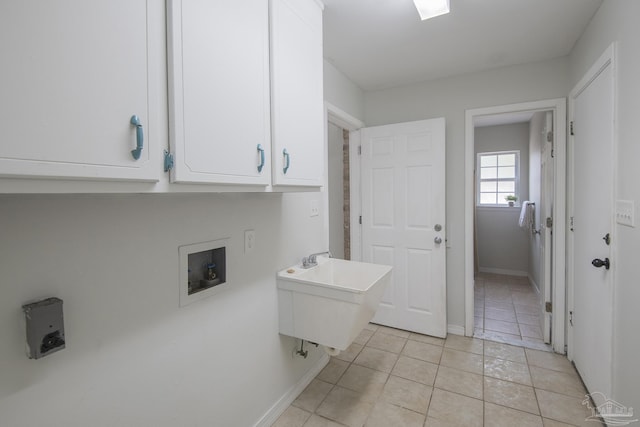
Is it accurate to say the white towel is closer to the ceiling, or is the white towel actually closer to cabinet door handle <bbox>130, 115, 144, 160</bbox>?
the ceiling

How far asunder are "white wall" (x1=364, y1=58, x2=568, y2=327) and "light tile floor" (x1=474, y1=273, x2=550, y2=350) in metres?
0.39

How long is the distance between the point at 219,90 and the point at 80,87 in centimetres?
45

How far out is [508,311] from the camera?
3393mm

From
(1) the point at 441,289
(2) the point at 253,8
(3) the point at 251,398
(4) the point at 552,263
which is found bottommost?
(3) the point at 251,398

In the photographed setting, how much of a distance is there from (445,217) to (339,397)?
5.87ft

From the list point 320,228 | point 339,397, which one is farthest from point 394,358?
point 320,228

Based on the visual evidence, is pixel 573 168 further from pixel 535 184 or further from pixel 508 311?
pixel 535 184

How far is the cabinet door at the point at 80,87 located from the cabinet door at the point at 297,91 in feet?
1.91

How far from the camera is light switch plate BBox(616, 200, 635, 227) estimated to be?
4.75ft

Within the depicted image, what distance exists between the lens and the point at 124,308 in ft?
3.56

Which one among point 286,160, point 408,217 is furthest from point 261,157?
point 408,217

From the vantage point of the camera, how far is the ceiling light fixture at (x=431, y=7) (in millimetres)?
1646

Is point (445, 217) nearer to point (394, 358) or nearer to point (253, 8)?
point (394, 358)

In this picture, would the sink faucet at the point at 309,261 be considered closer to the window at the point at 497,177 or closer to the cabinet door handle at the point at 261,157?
the cabinet door handle at the point at 261,157
